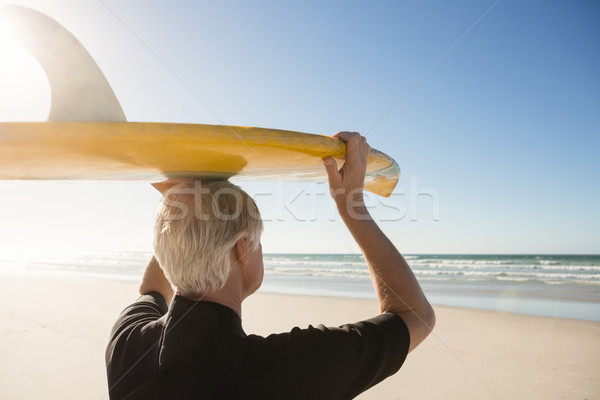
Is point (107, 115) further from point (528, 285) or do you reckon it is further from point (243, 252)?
point (528, 285)

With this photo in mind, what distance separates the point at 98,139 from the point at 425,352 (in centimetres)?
604

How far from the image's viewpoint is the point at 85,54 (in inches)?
53.8

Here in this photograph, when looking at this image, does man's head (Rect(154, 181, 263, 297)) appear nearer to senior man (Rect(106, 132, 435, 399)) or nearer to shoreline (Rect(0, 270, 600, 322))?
senior man (Rect(106, 132, 435, 399))

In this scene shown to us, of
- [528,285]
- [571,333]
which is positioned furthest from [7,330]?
[528,285]

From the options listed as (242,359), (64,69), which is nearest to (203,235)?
(242,359)

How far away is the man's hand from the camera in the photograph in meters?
1.44

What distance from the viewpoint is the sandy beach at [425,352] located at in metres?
4.74

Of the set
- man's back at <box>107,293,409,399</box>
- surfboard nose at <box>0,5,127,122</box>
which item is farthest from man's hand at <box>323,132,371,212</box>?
surfboard nose at <box>0,5,127,122</box>

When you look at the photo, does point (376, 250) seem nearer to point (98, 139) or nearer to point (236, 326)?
point (236, 326)

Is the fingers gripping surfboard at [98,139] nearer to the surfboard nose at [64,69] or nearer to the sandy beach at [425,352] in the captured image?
the surfboard nose at [64,69]

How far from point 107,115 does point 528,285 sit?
18.0m

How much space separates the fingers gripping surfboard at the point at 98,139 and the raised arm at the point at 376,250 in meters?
0.06

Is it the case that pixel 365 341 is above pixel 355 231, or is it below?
below

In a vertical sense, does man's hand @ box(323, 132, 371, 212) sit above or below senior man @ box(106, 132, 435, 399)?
above
